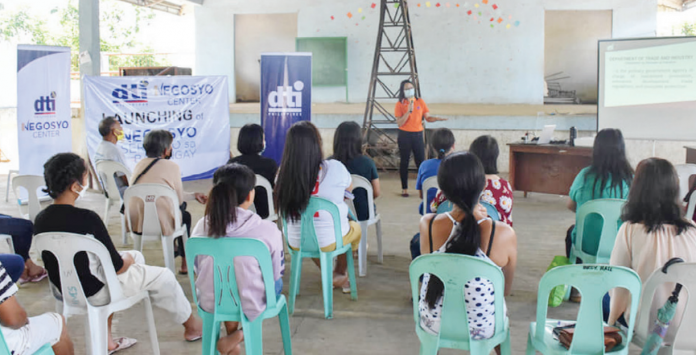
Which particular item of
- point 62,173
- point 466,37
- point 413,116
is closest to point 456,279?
point 62,173

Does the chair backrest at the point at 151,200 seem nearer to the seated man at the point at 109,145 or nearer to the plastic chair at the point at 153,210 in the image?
the plastic chair at the point at 153,210

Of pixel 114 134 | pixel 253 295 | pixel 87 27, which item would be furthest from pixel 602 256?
pixel 87 27

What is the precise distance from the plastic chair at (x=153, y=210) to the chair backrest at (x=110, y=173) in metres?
1.18

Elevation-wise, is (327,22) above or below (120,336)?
above

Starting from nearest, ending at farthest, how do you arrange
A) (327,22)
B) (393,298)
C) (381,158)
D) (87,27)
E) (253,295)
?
1. (253,295)
2. (393,298)
3. (87,27)
4. (381,158)
5. (327,22)

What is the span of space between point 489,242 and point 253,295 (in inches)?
39.1

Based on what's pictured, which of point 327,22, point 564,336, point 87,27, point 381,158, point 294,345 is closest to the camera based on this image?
point 564,336

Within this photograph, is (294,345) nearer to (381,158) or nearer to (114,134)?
(114,134)

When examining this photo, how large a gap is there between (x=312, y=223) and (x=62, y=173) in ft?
4.38

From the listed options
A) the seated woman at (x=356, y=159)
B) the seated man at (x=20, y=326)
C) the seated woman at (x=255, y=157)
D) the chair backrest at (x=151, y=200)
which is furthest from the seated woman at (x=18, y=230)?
the seated woman at (x=356, y=159)

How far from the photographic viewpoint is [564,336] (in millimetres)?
2125

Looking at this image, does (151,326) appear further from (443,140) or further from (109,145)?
(109,145)

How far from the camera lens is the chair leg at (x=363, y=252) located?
4.21 meters

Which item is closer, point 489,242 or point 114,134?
point 489,242
